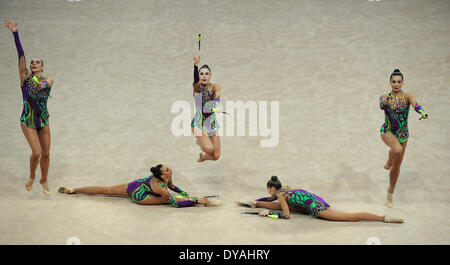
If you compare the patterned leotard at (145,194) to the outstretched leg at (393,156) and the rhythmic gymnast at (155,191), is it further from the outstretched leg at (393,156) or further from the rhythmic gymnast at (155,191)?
the outstretched leg at (393,156)

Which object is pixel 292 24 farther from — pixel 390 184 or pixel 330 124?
pixel 390 184

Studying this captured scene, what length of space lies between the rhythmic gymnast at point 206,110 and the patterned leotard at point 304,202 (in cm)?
124

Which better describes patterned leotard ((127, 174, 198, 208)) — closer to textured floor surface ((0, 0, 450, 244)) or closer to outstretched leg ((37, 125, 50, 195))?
textured floor surface ((0, 0, 450, 244))

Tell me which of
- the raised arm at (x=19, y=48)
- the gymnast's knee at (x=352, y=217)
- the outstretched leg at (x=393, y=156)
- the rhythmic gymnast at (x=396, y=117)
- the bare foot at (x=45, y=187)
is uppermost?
the raised arm at (x=19, y=48)

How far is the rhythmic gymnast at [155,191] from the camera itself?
23.4ft

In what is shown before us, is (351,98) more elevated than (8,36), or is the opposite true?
(8,36)

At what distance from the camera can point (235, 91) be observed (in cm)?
1010

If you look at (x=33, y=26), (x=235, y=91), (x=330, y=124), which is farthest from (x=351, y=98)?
(x=33, y=26)

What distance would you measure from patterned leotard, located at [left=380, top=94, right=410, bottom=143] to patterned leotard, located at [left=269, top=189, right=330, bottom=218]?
4.33ft

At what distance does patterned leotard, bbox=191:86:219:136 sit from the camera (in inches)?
303

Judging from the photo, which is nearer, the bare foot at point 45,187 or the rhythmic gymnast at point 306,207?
the rhythmic gymnast at point 306,207

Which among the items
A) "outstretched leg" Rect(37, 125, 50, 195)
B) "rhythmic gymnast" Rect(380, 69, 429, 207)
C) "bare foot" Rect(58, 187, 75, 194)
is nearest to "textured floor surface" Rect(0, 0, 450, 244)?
"bare foot" Rect(58, 187, 75, 194)

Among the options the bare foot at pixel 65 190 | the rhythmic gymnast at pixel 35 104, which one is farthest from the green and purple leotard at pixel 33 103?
the bare foot at pixel 65 190

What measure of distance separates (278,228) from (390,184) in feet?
5.87
